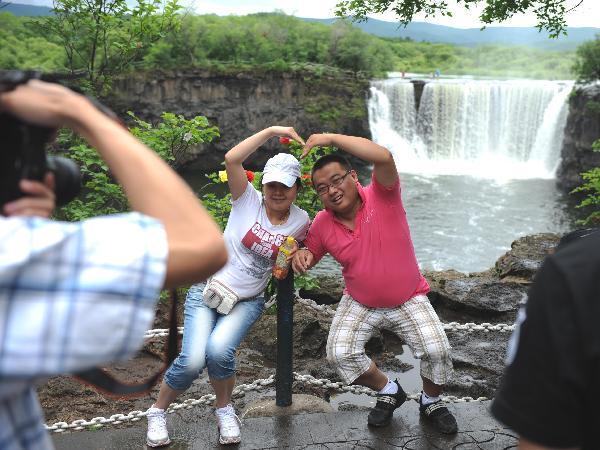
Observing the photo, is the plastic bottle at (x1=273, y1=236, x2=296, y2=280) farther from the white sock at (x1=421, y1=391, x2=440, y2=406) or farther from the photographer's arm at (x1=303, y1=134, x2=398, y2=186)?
the white sock at (x1=421, y1=391, x2=440, y2=406)

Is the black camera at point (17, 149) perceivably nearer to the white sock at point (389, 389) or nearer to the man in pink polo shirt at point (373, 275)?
the man in pink polo shirt at point (373, 275)

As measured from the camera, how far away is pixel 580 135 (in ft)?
80.8

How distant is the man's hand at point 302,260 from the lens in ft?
11.6

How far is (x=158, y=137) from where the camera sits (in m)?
6.38

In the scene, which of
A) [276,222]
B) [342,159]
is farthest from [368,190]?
[276,222]

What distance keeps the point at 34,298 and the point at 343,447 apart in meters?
2.81

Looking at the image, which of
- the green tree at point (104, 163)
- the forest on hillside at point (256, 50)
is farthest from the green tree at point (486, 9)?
the forest on hillside at point (256, 50)

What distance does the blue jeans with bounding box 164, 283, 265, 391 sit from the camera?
3.50 meters

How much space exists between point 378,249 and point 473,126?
26.1 metres

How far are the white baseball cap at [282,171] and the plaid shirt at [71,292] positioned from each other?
2536mm

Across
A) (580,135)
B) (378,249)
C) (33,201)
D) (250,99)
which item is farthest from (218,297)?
(250,99)

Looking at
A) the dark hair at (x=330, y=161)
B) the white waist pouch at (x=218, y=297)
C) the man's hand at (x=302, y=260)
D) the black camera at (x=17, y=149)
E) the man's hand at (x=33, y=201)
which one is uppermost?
the black camera at (x=17, y=149)

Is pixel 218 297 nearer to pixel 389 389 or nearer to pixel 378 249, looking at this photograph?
pixel 378 249

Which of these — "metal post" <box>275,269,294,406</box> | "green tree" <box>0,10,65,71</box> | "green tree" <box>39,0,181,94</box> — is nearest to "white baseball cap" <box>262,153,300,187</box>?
"metal post" <box>275,269,294,406</box>
